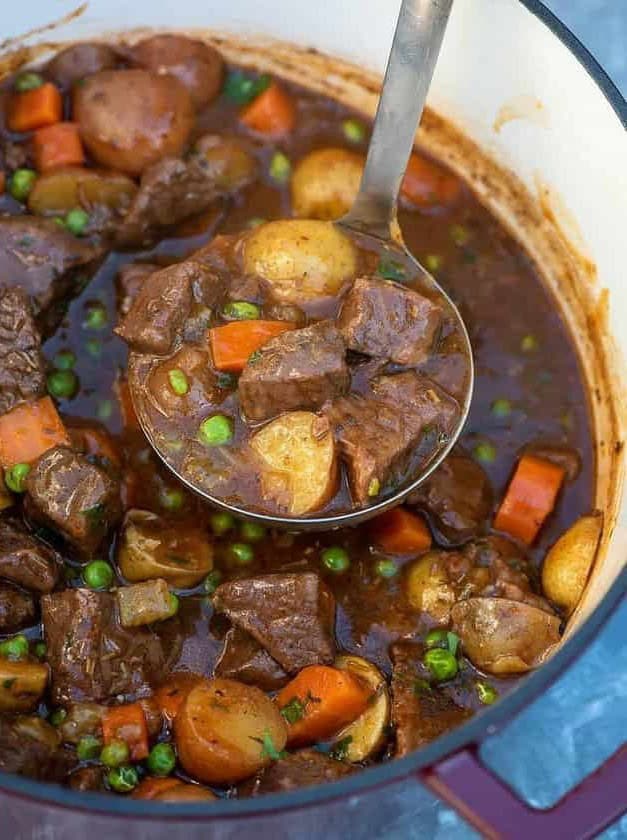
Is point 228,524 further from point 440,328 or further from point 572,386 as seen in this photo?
point 572,386

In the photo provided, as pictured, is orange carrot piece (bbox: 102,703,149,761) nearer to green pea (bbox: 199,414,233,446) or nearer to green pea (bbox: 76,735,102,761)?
green pea (bbox: 76,735,102,761)

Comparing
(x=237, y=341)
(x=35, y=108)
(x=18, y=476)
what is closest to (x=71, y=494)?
(x=18, y=476)

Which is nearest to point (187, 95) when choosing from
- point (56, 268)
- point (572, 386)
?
point (56, 268)

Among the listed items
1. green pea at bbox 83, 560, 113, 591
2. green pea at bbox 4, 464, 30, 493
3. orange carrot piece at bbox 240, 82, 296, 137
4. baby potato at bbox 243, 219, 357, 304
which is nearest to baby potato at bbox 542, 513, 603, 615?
baby potato at bbox 243, 219, 357, 304

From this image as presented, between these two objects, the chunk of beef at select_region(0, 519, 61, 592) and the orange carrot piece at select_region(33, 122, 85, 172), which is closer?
the chunk of beef at select_region(0, 519, 61, 592)

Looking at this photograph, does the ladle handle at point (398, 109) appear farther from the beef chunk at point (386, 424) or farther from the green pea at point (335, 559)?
the green pea at point (335, 559)

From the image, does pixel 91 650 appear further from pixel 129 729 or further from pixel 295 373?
pixel 295 373
